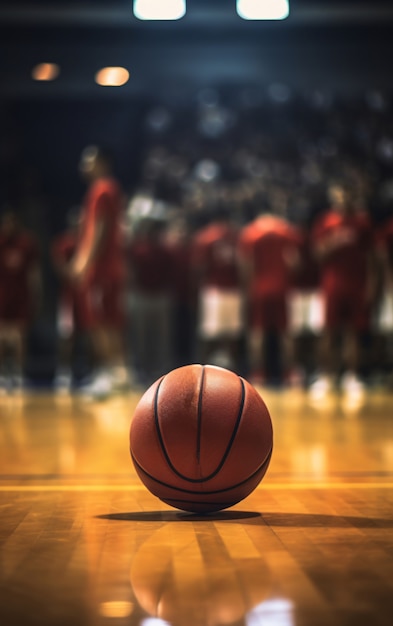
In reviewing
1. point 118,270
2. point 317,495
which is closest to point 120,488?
point 317,495

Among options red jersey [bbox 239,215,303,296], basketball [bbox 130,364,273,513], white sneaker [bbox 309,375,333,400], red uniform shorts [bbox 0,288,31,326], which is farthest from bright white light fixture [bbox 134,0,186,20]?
basketball [bbox 130,364,273,513]

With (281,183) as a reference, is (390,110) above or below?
above

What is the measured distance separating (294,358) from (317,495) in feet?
25.2

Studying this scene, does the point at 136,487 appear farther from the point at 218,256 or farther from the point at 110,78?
the point at 110,78

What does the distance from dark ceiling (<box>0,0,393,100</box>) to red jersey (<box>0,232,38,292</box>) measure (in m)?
2.18

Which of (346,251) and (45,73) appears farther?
(45,73)

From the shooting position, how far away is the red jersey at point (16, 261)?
10719mm

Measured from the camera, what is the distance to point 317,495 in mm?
3670

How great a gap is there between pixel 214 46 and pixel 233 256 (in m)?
2.54

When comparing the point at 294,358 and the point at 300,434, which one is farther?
the point at 294,358

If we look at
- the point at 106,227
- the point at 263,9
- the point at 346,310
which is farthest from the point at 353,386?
the point at 263,9

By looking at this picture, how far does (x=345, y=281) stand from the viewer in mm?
9703

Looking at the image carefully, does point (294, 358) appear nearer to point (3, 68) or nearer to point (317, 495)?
point (3, 68)

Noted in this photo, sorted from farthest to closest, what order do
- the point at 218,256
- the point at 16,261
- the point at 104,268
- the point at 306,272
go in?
the point at 306,272
the point at 218,256
the point at 16,261
the point at 104,268
